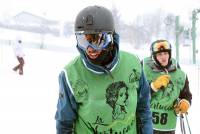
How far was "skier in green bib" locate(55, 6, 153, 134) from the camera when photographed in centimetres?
291

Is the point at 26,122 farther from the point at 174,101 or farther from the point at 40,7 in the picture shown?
the point at 40,7

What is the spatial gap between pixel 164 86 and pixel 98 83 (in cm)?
242

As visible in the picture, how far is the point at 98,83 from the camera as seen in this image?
117 inches

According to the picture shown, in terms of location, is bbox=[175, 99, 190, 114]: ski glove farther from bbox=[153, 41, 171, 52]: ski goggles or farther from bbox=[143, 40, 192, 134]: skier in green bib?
bbox=[153, 41, 171, 52]: ski goggles

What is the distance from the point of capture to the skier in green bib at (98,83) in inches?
114

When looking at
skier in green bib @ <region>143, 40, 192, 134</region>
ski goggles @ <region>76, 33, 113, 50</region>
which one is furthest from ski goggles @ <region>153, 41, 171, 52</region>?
ski goggles @ <region>76, 33, 113, 50</region>

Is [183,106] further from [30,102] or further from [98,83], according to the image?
[30,102]

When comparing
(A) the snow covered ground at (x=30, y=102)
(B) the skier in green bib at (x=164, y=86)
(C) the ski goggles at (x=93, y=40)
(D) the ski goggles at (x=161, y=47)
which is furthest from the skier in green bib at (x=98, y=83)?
(A) the snow covered ground at (x=30, y=102)

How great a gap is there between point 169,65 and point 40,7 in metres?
92.3

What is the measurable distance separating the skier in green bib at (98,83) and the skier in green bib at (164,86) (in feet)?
7.36

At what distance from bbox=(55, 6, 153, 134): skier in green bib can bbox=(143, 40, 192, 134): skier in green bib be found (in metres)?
2.24

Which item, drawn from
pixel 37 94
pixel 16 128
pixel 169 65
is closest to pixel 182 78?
pixel 169 65

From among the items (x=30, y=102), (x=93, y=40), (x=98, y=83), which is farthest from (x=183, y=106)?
(x=30, y=102)

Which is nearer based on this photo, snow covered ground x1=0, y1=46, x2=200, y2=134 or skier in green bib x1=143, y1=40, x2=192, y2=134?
skier in green bib x1=143, y1=40, x2=192, y2=134
